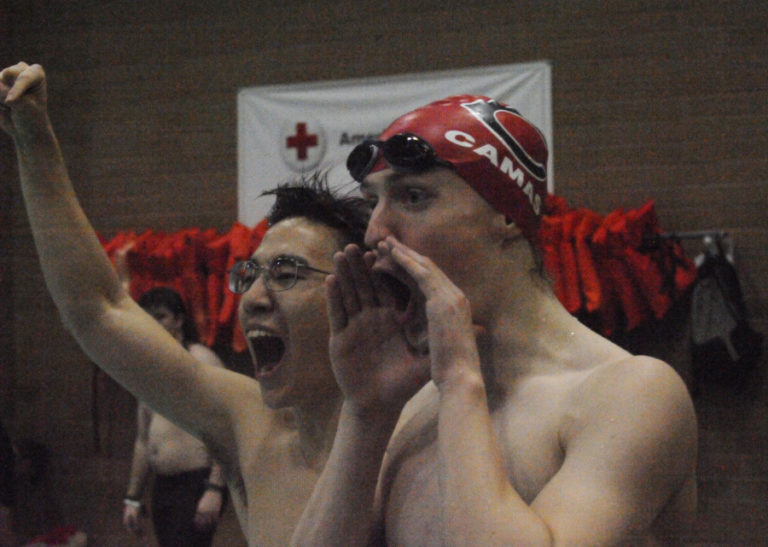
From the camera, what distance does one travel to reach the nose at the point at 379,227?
1015 millimetres

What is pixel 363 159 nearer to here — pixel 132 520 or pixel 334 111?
pixel 132 520

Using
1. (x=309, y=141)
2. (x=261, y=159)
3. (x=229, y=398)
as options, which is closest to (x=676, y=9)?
(x=309, y=141)

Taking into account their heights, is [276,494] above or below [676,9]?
below

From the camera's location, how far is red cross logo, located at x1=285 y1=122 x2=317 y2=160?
3.08 metres

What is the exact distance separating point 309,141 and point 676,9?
4.43ft

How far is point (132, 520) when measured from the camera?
8.54ft

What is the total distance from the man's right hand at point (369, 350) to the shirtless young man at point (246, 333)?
0.38 meters

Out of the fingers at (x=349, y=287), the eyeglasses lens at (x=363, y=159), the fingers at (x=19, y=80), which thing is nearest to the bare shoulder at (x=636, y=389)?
the fingers at (x=349, y=287)

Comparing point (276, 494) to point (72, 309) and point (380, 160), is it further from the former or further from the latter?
point (380, 160)

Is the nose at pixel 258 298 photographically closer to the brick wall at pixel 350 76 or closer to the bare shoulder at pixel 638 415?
the bare shoulder at pixel 638 415

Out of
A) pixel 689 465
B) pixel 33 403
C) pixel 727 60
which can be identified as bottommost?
pixel 33 403

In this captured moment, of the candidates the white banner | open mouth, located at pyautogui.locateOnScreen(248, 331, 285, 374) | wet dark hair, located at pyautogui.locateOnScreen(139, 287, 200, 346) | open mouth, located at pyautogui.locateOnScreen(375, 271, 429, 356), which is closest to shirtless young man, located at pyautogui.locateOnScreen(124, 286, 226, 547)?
wet dark hair, located at pyautogui.locateOnScreen(139, 287, 200, 346)

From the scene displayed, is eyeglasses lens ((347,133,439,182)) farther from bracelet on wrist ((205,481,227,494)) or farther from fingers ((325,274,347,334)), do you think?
bracelet on wrist ((205,481,227,494))

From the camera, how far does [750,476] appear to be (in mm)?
1809
